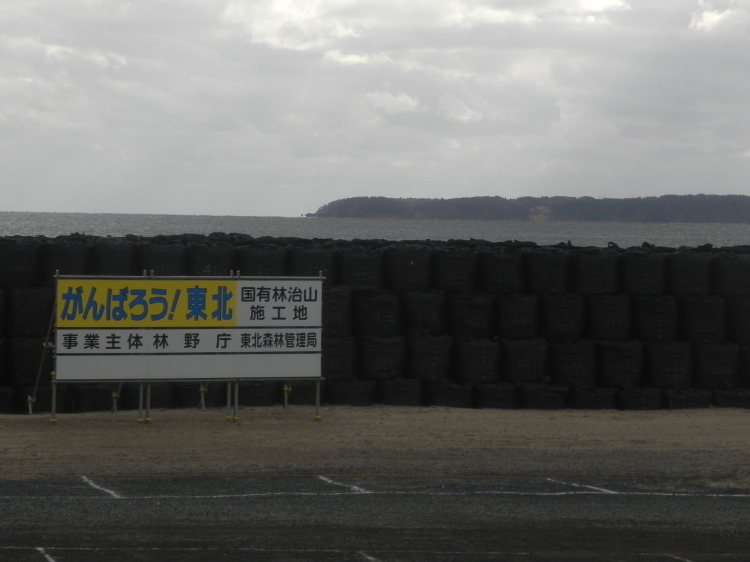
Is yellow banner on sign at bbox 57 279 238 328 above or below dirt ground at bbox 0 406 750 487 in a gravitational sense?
above

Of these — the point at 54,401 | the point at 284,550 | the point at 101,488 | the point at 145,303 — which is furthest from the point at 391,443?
the point at 54,401

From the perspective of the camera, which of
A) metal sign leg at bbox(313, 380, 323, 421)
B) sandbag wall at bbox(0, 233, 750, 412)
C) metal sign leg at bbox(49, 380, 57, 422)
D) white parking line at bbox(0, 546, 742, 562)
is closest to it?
white parking line at bbox(0, 546, 742, 562)

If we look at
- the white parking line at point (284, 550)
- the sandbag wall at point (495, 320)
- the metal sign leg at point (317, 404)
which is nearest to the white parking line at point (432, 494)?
the white parking line at point (284, 550)

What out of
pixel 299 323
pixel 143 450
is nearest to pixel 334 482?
pixel 143 450

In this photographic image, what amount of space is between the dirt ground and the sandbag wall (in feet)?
1.27

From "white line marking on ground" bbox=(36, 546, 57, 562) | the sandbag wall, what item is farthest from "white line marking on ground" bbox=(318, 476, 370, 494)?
the sandbag wall

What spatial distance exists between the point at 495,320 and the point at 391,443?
11.7 ft

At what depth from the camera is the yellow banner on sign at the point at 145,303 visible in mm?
11500

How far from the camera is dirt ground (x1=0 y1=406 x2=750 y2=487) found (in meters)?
9.44

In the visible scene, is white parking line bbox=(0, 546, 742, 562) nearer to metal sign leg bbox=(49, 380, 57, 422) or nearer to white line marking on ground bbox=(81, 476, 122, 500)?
white line marking on ground bbox=(81, 476, 122, 500)

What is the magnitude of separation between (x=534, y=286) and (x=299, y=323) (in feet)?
12.7

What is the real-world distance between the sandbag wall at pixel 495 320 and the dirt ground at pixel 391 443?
39cm

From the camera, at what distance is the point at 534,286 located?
44.7 ft

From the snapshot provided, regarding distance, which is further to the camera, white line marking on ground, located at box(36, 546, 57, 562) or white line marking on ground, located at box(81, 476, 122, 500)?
white line marking on ground, located at box(81, 476, 122, 500)
